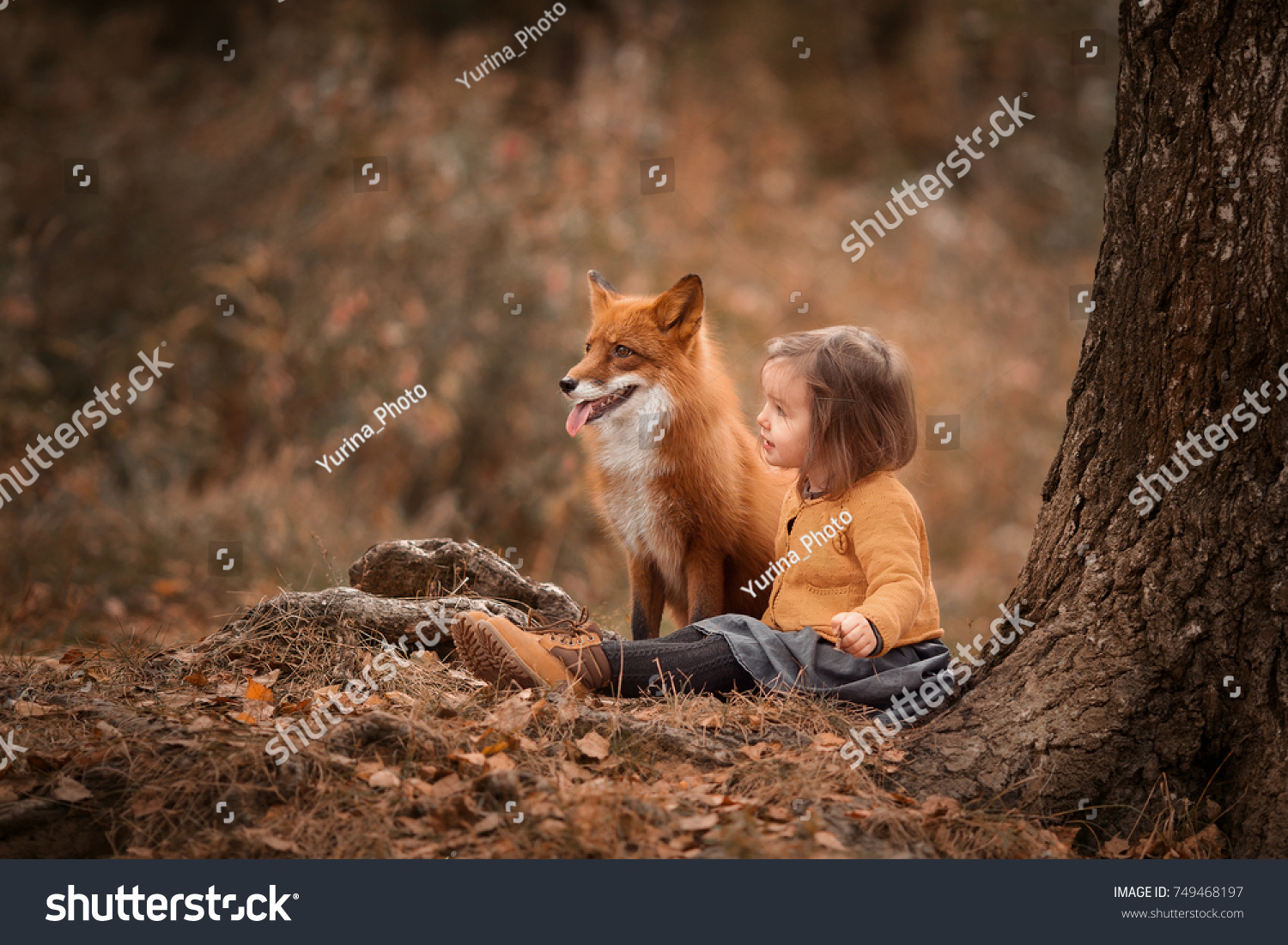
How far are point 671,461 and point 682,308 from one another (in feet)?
2.20

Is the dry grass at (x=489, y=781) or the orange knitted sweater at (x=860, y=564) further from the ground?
the orange knitted sweater at (x=860, y=564)

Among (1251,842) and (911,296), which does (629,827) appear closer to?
(1251,842)

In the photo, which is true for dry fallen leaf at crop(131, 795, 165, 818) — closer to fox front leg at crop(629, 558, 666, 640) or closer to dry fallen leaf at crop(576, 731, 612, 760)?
dry fallen leaf at crop(576, 731, 612, 760)

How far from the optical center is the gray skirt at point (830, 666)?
3463 mm

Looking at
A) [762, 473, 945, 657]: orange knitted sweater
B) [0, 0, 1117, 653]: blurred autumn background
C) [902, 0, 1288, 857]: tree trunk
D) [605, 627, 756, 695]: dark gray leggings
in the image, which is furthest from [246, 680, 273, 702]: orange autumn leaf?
[0, 0, 1117, 653]: blurred autumn background

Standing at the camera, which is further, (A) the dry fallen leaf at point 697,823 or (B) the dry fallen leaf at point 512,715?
(B) the dry fallen leaf at point 512,715

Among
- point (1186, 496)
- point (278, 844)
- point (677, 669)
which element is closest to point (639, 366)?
point (677, 669)

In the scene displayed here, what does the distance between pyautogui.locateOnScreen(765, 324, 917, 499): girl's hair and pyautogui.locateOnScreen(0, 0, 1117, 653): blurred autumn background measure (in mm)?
4529

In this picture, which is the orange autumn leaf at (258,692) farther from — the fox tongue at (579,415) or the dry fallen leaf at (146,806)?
the fox tongue at (579,415)

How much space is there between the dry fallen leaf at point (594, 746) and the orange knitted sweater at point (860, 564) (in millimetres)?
918

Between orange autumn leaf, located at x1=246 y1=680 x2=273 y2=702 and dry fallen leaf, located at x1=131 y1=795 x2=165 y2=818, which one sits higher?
orange autumn leaf, located at x1=246 y1=680 x2=273 y2=702

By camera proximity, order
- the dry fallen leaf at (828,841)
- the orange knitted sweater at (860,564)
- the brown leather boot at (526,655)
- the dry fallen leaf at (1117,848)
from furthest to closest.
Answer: the brown leather boot at (526,655), the orange knitted sweater at (860,564), the dry fallen leaf at (1117,848), the dry fallen leaf at (828,841)

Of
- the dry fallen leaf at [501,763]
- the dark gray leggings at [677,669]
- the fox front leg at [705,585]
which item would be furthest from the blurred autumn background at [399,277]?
the dry fallen leaf at [501,763]

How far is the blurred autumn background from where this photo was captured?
803cm
